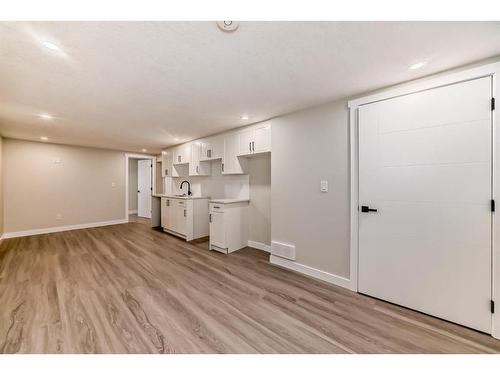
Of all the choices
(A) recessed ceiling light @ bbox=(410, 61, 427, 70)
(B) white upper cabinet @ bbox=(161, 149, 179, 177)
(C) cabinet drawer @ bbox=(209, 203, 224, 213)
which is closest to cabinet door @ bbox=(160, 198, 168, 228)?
(B) white upper cabinet @ bbox=(161, 149, 179, 177)

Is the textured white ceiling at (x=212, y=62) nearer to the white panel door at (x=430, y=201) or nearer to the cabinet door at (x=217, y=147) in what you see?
the white panel door at (x=430, y=201)

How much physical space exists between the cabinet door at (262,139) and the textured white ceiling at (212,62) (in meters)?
0.50

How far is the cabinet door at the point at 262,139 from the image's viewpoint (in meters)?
3.25

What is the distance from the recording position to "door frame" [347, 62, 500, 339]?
1.60 meters

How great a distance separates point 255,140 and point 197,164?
72.2 inches

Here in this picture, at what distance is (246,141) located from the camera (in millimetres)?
3572

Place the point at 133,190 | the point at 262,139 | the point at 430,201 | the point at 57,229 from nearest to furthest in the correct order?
the point at 430,201 < the point at 262,139 < the point at 57,229 < the point at 133,190

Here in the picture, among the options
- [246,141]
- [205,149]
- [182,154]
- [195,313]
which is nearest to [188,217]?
[205,149]

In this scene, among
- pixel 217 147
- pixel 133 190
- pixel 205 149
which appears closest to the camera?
pixel 217 147

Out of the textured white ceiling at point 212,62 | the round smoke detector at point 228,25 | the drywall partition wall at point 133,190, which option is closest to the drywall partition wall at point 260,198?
the textured white ceiling at point 212,62

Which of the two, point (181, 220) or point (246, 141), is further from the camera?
point (181, 220)

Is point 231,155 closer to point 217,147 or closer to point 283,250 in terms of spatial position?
point 217,147

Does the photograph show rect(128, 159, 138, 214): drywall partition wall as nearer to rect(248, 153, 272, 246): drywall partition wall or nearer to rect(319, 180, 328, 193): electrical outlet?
rect(248, 153, 272, 246): drywall partition wall

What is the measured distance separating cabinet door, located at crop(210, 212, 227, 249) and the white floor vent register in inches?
38.6
